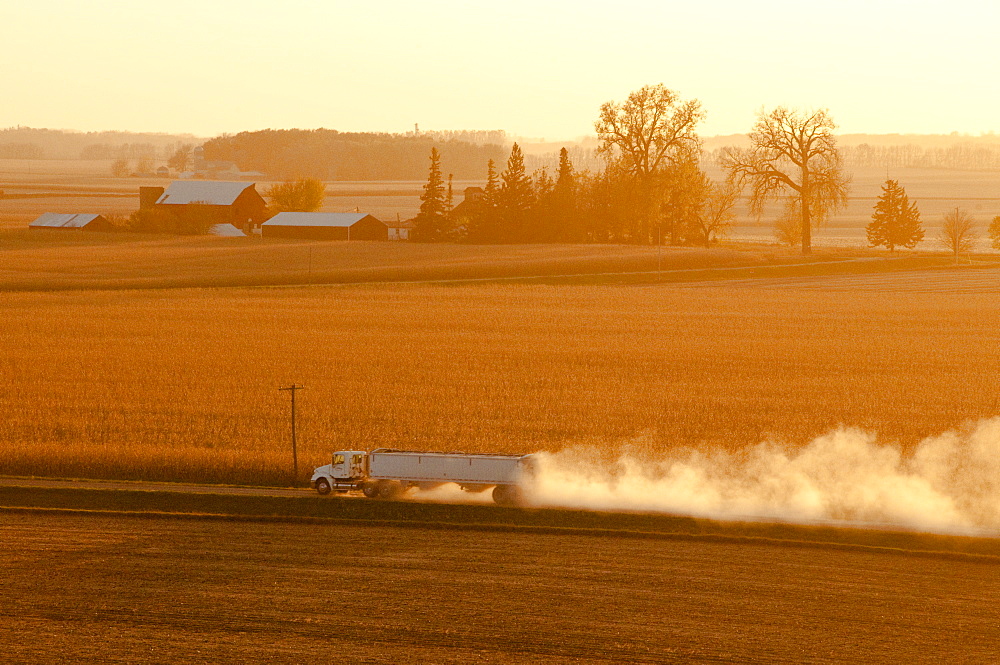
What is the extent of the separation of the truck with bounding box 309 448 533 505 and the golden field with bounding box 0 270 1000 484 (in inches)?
91.0

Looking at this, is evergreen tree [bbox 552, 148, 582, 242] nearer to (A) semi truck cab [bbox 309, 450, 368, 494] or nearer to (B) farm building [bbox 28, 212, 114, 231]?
(B) farm building [bbox 28, 212, 114, 231]

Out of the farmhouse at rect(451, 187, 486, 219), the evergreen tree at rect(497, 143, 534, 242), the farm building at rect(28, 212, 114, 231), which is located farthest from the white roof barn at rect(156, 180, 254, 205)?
the evergreen tree at rect(497, 143, 534, 242)

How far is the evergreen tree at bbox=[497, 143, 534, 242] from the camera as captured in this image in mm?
120625

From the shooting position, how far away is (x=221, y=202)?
130875 mm

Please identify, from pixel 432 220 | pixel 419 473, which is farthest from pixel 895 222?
pixel 419 473

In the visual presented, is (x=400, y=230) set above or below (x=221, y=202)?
below

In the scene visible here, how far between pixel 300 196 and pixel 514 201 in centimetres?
3579

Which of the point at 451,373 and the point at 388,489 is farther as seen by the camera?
the point at 451,373

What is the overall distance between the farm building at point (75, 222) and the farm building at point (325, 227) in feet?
60.9

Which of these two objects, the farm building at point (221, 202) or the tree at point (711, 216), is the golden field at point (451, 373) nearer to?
the tree at point (711, 216)

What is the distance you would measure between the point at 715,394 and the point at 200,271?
5858 cm

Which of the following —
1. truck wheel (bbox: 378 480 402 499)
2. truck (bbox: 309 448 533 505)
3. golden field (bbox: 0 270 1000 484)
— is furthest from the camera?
golden field (bbox: 0 270 1000 484)

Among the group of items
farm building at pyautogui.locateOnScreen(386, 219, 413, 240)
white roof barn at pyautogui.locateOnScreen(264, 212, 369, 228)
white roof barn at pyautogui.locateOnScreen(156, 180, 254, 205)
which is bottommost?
farm building at pyautogui.locateOnScreen(386, 219, 413, 240)

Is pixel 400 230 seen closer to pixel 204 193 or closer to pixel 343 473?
pixel 204 193
